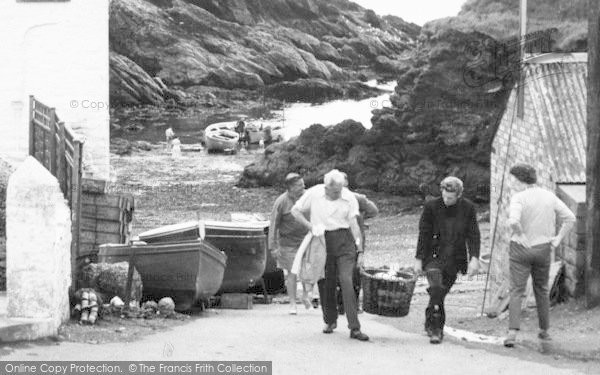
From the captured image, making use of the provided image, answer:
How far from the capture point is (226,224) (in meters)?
17.4

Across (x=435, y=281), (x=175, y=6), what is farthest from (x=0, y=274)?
(x=175, y=6)

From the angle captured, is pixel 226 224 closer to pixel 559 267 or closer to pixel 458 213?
pixel 559 267

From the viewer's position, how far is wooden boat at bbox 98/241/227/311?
567 inches

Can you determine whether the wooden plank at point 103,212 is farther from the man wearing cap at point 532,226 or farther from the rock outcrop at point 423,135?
the rock outcrop at point 423,135

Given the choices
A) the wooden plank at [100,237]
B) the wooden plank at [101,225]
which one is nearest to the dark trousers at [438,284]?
the wooden plank at [100,237]

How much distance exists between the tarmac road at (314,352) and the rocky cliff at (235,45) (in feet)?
229

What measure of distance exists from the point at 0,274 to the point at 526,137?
763 cm

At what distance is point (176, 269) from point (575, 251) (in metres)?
4.68

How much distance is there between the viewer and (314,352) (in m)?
11.1

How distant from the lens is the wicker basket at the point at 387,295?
1227cm

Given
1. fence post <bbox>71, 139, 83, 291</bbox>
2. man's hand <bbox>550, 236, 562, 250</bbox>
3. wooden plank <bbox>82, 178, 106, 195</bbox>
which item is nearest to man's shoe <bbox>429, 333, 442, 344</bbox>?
man's hand <bbox>550, 236, 562, 250</bbox>

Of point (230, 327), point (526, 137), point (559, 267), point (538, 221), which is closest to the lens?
point (538, 221)

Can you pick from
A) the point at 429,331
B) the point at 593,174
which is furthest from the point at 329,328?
the point at 593,174

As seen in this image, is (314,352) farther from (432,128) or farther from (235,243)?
(432,128)
